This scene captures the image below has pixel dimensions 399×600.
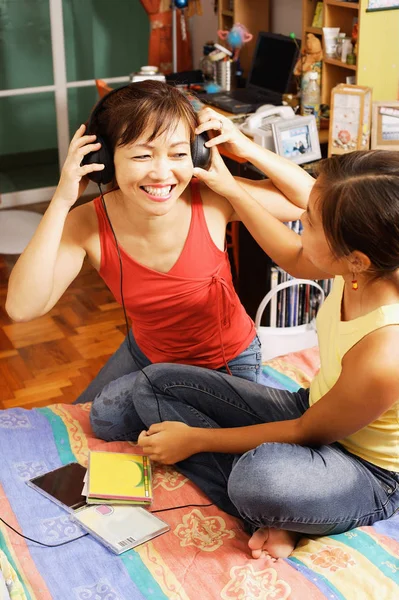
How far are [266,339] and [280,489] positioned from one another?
3.66 feet

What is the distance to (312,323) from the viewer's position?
8.02ft

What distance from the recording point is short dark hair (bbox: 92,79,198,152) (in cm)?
150

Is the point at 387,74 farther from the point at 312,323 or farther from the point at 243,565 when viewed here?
the point at 243,565

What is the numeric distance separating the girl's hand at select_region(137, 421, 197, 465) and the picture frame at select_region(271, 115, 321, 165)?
4.17 feet

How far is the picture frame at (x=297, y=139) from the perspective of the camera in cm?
256

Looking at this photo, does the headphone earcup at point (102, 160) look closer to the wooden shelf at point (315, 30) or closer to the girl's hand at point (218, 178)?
the girl's hand at point (218, 178)

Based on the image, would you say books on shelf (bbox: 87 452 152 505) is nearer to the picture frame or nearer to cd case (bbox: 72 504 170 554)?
cd case (bbox: 72 504 170 554)

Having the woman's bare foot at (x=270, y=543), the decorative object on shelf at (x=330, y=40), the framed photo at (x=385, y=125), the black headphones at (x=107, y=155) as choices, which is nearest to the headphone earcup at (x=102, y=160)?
the black headphones at (x=107, y=155)

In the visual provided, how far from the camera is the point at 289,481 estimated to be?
1.31 metres

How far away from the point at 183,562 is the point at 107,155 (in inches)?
30.4

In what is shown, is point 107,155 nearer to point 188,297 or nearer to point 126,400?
point 188,297

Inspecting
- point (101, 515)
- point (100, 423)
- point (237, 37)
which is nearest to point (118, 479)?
point (101, 515)

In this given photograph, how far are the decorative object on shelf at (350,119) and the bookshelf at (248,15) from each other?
3.40 feet

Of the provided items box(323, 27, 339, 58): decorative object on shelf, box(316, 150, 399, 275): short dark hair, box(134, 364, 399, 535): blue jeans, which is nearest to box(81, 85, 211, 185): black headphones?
box(316, 150, 399, 275): short dark hair
